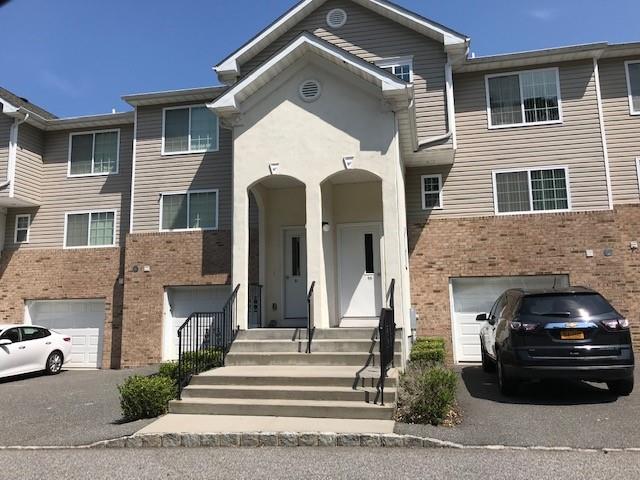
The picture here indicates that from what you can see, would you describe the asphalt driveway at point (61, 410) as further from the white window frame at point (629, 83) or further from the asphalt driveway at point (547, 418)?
the white window frame at point (629, 83)

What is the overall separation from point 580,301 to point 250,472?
5.51 m

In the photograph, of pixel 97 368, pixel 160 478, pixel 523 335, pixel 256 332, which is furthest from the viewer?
pixel 97 368

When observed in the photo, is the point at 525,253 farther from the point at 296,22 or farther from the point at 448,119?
the point at 296,22

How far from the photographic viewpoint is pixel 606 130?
14062 millimetres

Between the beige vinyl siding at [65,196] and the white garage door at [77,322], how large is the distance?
6.34 ft

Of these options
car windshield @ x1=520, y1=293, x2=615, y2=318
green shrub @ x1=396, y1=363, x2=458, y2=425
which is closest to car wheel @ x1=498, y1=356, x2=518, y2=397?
car windshield @ x1=520, y1=293, x2=615, y2=318

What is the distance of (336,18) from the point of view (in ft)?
48.5

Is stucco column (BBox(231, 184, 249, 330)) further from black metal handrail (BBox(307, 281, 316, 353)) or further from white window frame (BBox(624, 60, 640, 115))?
white window frame (BBox(624, 60, 640, 115))

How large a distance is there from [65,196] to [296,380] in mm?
12368

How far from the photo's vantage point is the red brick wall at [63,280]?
1606 cm

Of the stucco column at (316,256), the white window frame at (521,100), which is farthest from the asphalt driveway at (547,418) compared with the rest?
the white window frame at (521,100)

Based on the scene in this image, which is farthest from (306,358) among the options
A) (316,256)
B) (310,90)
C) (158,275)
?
(158,275)

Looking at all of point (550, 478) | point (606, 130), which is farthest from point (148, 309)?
point (606, 130)

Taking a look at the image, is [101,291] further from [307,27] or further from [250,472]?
[250,472]
